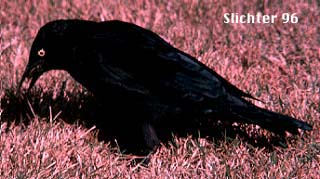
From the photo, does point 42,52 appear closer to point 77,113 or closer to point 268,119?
point 77,113

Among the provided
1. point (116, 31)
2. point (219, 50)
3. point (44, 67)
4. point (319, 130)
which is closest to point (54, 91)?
point (44, 67)

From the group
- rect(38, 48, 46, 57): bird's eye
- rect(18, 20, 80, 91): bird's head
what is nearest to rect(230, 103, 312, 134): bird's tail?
rect(18, 20, 80, 91): bird's head

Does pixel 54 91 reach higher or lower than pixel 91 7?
lower

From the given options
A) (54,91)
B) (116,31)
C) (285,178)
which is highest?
(116,31)

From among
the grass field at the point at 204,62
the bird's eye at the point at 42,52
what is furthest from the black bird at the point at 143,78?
the grass field at the point at 204,62

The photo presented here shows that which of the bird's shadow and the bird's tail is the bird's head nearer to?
the bird's shadow

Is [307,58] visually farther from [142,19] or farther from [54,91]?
[54,91]
